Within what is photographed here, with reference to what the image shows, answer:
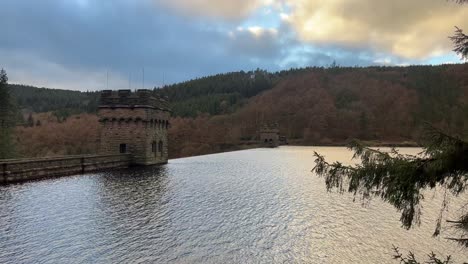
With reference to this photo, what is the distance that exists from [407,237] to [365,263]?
321 centimetres

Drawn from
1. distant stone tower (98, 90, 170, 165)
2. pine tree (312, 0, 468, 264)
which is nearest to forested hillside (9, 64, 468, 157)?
distant stone tower (98, 90, 170, 165)

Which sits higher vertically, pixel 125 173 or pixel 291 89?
pixel 291 89

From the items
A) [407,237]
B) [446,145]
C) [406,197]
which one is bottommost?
[407,237]

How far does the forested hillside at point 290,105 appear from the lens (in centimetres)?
8662

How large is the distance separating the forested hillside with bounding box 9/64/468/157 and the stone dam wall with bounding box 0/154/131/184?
3967cm

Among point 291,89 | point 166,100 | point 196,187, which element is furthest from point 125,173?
point 291,89

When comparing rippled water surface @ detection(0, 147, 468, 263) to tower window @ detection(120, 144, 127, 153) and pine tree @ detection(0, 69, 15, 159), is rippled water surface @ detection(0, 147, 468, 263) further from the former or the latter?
pine tree @ detection(0, 69, 15, 159)

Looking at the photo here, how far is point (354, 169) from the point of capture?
208 inches

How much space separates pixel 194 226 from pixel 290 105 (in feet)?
376

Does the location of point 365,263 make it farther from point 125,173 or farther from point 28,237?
point 125,173

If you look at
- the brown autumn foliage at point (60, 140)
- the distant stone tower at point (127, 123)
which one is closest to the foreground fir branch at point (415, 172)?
the distant stone tower at point (127, 123)

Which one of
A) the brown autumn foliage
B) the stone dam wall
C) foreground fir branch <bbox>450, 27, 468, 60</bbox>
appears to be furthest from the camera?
the brown autumn foliage

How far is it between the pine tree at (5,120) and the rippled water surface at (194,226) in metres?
26.5

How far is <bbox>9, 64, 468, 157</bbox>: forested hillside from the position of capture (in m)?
86.6
